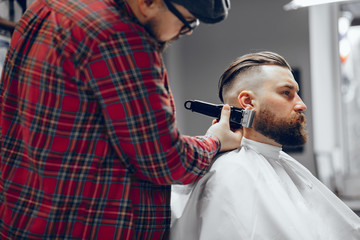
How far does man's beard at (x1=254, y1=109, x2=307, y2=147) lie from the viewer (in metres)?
1.74

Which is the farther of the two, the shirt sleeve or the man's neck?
the man's neck

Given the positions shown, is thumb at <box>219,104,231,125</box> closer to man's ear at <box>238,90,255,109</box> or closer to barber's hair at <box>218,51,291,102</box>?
man's ear at <box>238,90,255,109</box>

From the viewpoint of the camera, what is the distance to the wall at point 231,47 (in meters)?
4.75

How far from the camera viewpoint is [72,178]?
3.75 feet

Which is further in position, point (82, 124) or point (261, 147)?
point (261, 147)

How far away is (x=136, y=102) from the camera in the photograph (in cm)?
110

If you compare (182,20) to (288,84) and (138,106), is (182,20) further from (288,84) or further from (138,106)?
(288,84)

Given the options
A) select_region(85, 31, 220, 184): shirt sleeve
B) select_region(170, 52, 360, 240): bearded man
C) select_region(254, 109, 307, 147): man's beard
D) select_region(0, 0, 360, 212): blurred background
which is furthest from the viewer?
select_region(0, 0, 360, 212): blurred background

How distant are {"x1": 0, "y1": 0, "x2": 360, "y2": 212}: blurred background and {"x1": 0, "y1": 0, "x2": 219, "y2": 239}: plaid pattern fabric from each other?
357 cm

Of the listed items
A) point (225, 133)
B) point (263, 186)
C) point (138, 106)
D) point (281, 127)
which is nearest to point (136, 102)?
point (138, 106)

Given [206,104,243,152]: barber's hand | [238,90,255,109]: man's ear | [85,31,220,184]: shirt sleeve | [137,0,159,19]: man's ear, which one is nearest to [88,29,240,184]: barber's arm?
[85,31,220,184]: shirt sleeve

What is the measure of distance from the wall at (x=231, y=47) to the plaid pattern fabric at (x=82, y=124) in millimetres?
3616

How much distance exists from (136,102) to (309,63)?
A: 3984 millimetres

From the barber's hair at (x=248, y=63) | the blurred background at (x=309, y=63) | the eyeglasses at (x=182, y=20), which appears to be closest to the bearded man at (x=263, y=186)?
the barber's hair at (x=248, y=63)
